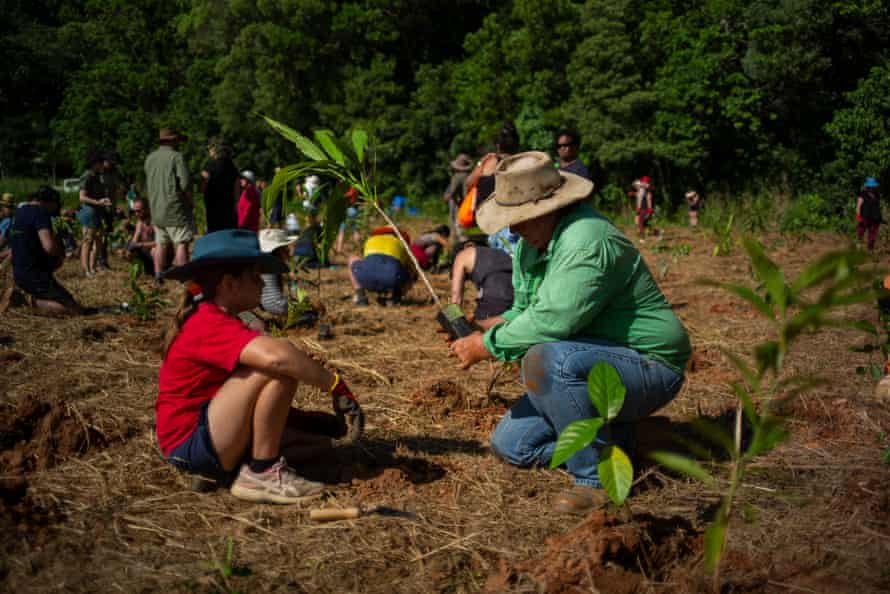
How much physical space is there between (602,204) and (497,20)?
935 centimetres

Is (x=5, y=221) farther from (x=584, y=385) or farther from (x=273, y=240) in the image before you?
(x=584, y=385)

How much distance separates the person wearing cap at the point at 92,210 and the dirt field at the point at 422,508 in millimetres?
4299

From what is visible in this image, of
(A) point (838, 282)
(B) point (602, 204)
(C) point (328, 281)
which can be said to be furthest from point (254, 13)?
(A) point (838, 282)

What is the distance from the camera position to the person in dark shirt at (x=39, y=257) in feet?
19.7

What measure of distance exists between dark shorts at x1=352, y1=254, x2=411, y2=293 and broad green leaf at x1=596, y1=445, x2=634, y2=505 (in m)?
4.48

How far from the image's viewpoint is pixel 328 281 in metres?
8.34

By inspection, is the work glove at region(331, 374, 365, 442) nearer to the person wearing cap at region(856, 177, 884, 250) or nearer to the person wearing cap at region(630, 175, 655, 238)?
Answer: the person wearing cap at region(856, 177, 884, 250)

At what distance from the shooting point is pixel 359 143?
3.51 metres

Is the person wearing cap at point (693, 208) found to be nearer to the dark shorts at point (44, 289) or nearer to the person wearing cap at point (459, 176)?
the person wearing cap at point (459, 176)

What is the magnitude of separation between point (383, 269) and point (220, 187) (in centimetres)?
182

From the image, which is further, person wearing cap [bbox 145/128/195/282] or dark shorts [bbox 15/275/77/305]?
person wearing cap [bbox 145/128/195/282]

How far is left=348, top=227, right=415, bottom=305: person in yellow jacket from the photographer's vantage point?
21.3ft

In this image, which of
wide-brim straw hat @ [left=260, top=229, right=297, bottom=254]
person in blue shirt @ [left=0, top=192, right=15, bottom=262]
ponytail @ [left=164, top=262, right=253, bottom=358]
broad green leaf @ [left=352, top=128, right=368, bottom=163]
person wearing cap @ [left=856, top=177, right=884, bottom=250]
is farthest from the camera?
person wearing cap @ [left=856, top=177, right=884, bottom=250]

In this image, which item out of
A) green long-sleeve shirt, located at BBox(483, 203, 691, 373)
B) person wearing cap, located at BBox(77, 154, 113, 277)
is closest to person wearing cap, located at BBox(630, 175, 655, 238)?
person wearing cap, located at BBox(77, 154, 113, 277)
